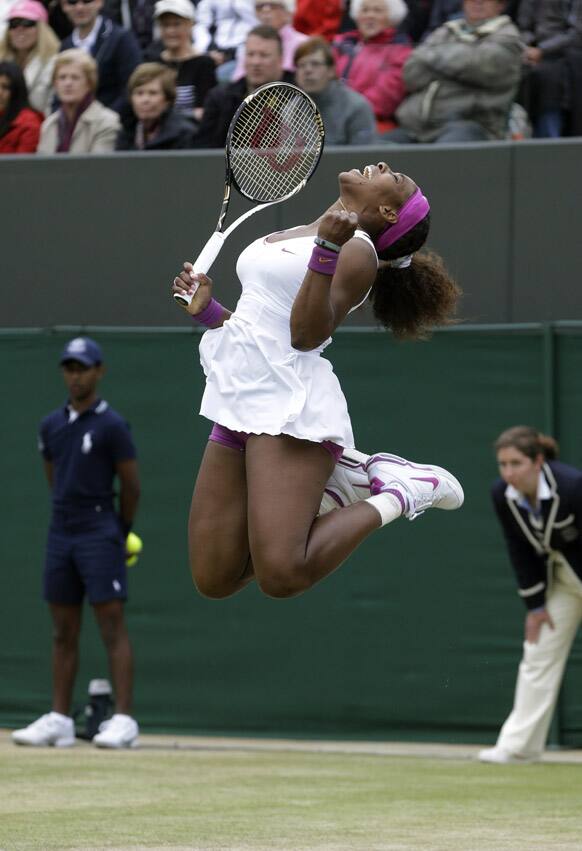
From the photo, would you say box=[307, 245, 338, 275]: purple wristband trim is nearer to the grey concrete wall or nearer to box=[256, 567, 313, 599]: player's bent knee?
box=[256, 567, 313, 599]: player's bent knee

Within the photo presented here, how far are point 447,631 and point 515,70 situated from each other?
3.17 m

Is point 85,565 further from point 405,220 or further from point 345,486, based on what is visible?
point 405,220

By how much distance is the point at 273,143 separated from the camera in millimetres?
6012

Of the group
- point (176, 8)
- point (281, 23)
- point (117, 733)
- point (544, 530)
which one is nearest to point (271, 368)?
point (544, 530)

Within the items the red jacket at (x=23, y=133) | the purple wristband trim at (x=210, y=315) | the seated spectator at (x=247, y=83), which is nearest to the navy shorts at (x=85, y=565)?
the seated spectator at (x=247, y=83)

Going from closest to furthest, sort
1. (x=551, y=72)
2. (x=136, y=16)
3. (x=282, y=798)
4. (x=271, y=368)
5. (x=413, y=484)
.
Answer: (x=271, y=368) → (x=413, y=484) → (x=282, y=798) → (x=551, y=72) → (x=136, y=16)

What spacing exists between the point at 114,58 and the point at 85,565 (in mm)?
3721

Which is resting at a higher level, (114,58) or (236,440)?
(114,58)

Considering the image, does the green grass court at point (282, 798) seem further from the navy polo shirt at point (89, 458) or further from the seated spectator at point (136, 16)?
the seated spectator at point (136, 16)

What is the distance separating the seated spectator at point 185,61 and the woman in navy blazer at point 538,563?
136 inches

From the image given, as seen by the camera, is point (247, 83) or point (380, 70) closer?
point (247, 83)

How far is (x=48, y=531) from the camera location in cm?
958

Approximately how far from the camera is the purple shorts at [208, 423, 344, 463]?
17.6 feet

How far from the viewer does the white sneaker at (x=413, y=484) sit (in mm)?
5527
